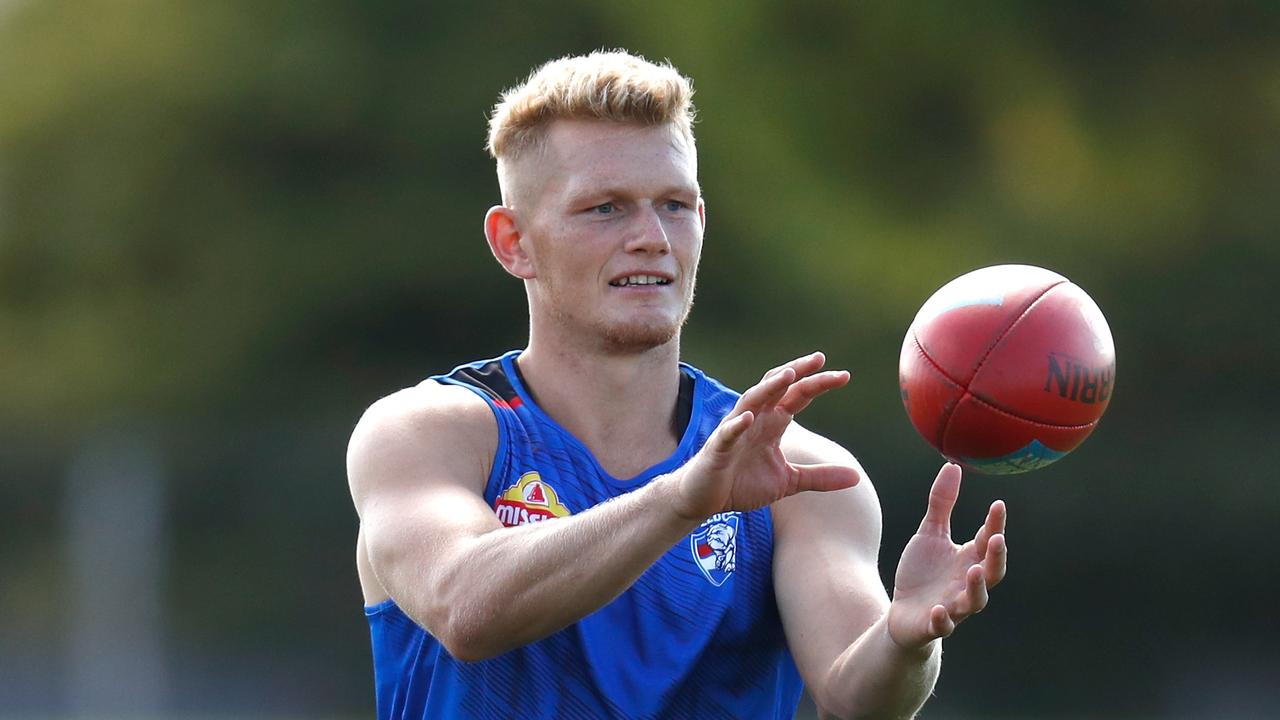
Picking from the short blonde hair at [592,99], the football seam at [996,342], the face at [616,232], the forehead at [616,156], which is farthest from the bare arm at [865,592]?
the short blonde hair at [592,99]

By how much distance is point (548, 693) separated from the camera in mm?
4621

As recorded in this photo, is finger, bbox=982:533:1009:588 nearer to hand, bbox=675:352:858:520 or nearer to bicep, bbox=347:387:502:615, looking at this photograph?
hand, bbox=675:352:858:520

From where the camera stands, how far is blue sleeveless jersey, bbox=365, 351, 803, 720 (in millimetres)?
4637

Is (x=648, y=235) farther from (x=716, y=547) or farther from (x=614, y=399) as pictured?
(x=716, y=547)

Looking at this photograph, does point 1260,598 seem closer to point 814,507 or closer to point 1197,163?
point 1197,163

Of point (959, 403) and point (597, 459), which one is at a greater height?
point (959, 403)

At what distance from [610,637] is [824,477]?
1073 millimetres

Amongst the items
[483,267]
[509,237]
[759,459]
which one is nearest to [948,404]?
[759,459]

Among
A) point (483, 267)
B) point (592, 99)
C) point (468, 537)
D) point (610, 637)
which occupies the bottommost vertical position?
point (610, 637)

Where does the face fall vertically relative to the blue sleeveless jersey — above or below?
above

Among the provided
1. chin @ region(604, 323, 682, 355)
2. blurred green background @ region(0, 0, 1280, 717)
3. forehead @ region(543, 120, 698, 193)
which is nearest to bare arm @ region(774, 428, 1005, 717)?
chin @ region(604, 323, 682, 355)

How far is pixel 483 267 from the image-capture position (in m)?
19.7

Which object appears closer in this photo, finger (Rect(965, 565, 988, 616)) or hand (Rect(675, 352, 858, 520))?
hand (Rect(675, 352, 858, 520))

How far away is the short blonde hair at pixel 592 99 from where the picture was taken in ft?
16.1
